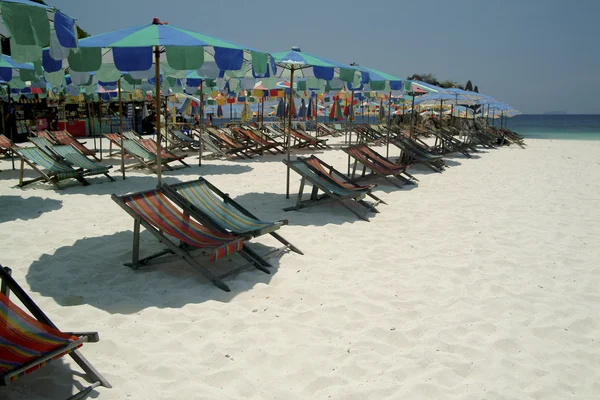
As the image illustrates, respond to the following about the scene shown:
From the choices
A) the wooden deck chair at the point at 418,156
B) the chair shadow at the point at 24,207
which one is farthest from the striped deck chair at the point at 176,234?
the wooden deck chair at the point at 418,156

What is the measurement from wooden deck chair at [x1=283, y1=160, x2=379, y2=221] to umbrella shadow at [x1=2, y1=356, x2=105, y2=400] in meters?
3.81

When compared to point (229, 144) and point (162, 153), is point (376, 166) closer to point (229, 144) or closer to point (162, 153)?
point (162, 153)

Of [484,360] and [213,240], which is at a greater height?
[213,240]

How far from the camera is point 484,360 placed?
8.88 ft

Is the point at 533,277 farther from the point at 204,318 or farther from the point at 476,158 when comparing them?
the point at 476,158

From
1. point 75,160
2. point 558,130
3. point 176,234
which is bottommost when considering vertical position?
point 176,234

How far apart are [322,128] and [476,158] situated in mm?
8181

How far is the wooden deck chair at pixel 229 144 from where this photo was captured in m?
11.8

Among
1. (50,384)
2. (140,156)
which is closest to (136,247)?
(50,384)

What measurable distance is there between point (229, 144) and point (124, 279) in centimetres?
849

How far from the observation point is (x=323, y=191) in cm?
615

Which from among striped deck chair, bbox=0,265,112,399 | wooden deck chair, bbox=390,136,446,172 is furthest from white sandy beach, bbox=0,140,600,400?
wooden deck chair, bbox=390,136,446,172

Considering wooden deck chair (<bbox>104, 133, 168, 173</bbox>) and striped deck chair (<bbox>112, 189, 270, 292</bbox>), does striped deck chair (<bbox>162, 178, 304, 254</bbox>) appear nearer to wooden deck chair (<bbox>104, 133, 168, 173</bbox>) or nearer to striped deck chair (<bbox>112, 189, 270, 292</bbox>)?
striped deck chair (<bbox>112, 189, 270, 292</bbox>)

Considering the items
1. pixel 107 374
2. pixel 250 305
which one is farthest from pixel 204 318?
pixel 107 374
